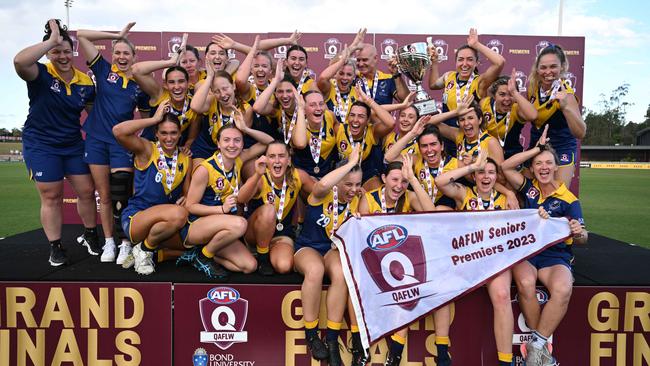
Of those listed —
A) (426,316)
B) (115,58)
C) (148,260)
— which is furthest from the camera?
(115,58)

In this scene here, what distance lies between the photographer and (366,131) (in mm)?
3936

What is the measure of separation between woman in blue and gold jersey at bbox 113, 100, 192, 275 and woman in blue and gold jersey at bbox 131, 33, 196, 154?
231 millimetres

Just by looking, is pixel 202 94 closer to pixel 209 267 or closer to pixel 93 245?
pixel 209 267

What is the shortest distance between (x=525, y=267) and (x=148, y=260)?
2.81 metres

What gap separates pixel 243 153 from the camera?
3.72 m

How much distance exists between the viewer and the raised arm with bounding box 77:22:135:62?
3549 mm

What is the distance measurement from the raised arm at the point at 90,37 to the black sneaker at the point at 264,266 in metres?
2.26

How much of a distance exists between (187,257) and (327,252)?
1174mm

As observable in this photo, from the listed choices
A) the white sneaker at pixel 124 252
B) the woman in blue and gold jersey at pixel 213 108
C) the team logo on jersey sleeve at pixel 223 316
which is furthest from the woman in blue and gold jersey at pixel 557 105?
the white sneaker at pixel 124 252

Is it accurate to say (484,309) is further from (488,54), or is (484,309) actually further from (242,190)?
→ (488,54)

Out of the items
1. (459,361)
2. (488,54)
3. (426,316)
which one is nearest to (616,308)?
(459,361)

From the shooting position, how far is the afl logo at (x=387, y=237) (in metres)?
2.98

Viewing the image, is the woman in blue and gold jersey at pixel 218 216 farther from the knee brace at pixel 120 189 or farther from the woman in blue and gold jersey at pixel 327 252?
the knee brace at pixel 120 189

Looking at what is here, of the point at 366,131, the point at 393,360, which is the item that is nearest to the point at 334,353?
the point at 393,360
